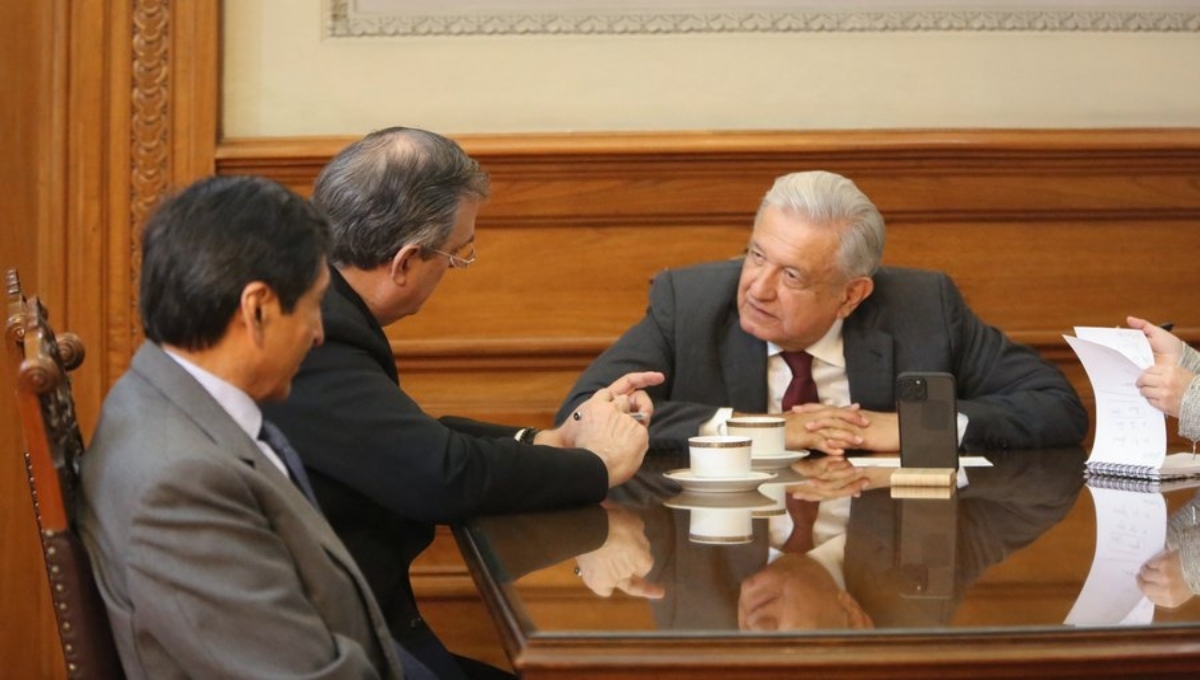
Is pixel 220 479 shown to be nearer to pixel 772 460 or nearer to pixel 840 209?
pixel 772 460

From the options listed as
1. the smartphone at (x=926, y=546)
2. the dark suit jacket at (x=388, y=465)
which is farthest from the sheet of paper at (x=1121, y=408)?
the dark suit jacket at (x=388, y=465)

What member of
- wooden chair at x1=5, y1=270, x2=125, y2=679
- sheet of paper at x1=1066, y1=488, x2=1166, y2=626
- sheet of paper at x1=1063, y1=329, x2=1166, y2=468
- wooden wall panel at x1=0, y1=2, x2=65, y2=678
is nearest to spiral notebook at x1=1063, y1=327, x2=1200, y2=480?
sheet of paper at x1=1063, y1=329, x2=1166, y2=468

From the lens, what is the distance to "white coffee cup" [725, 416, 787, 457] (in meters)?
2.74

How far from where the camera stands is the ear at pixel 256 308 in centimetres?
159

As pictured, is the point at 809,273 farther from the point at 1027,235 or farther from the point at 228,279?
the point at 228,279

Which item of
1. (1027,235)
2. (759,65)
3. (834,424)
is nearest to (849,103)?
(759,65)

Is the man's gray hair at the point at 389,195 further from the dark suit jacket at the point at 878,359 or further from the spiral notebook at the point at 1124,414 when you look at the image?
the spiral notebook at the point at 1124,414

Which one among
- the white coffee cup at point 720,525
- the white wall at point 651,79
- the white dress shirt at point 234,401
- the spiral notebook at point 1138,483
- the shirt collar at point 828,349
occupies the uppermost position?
the white wall at point 651,79

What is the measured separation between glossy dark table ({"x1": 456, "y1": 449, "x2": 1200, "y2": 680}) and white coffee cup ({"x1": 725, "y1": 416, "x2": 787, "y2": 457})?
39 cm

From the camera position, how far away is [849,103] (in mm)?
3910

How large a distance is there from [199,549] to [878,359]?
6.38 feet

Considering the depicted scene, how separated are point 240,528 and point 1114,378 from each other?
1684mm

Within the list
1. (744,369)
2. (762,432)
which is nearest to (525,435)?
(762,432)

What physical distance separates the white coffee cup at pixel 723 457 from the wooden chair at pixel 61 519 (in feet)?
3.55
